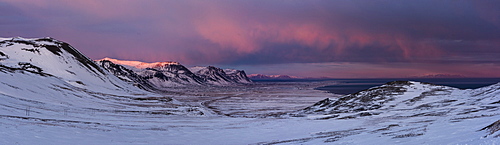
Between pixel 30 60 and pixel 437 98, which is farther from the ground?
pixel 30 60

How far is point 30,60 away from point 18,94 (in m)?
117

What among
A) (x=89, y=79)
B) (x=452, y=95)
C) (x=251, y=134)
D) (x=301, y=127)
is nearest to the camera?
(x=251, y=134)

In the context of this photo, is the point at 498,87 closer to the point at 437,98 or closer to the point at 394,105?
the point at 437,98

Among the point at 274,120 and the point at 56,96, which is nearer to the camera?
the point at 274,120

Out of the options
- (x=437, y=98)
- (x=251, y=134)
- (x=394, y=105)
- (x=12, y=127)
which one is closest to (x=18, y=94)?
(x=12, y=127)

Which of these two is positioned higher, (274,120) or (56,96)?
(56,96)

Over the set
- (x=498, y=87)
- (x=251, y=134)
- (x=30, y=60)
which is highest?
(x=30, y=60)

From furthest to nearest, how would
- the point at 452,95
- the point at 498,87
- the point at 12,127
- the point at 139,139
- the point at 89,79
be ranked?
the point at 89,79, the point at 452,95, the point at 498,87, the point at 139,139, the point at 12,127

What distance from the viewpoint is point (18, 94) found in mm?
89688

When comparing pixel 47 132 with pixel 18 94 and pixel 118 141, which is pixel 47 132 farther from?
pixel 18 94

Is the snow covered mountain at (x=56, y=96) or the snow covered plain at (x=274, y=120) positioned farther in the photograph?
the snow covered mountain at (x=56, y=96)

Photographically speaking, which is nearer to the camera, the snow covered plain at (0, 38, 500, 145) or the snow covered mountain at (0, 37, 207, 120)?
the snow covered plain at (0, 38, 500, 145)

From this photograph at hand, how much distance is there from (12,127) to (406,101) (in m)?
72.7

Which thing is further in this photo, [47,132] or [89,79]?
[89,79]
